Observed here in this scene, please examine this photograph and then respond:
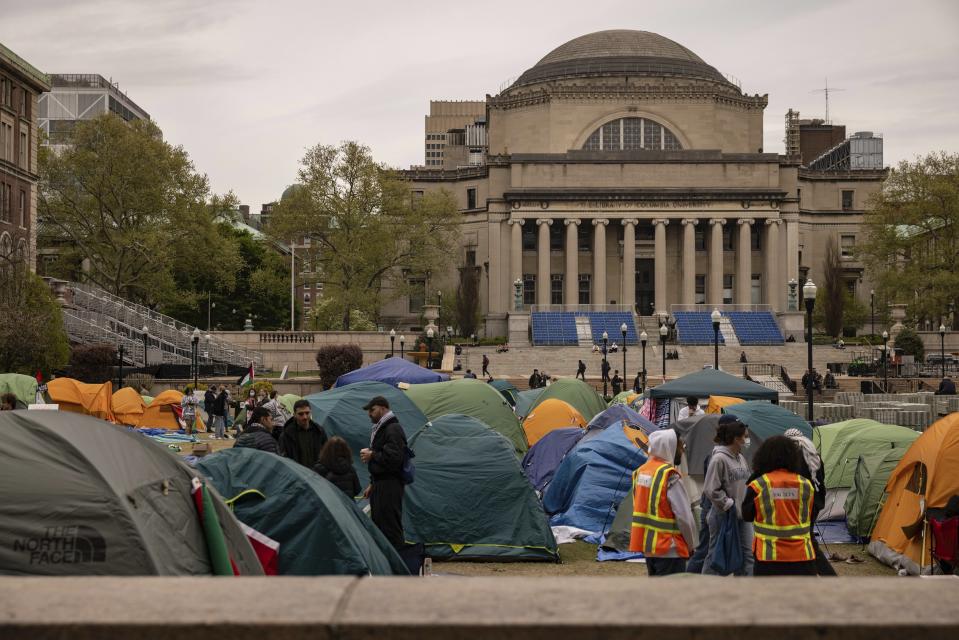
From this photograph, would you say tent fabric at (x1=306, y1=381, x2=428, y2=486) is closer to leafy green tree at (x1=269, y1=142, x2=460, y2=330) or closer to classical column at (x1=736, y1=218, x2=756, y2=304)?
leafy green tree at (x1=269, y1=142, x2=460, y2=330)

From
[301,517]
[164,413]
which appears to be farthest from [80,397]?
[301,517]

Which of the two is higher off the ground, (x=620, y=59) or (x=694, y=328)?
(x=620, y=59)

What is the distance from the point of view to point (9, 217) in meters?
55.1

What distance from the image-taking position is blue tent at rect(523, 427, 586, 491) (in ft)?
62.5

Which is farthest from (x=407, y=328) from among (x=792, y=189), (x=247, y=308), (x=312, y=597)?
(x=312, y=597)

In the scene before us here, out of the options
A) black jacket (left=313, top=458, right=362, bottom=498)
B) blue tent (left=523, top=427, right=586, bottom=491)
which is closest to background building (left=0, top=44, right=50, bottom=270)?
blue tent (left=523, top=427, right=586, bottom=491)

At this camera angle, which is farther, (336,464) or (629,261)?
(629,261)

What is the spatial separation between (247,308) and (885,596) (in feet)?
299

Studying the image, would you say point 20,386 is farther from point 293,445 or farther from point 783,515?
point 783,515

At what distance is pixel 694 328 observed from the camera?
248 ft

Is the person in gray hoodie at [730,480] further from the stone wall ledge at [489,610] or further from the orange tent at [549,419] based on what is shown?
the orange tent at [549,419]

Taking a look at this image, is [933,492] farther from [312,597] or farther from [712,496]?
[312,597]

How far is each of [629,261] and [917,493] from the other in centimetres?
7189

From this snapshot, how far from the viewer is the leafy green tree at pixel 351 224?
2822 inches
